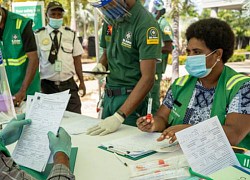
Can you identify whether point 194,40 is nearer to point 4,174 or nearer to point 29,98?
point 29,98

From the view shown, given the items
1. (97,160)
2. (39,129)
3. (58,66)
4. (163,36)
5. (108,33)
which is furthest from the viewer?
(163,36)

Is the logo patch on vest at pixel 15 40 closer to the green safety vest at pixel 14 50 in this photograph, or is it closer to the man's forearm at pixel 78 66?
the green safety vest at pixel 14 50

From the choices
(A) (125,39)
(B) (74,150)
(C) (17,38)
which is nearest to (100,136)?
(B) (74,150)

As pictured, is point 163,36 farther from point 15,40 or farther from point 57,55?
point 15,40

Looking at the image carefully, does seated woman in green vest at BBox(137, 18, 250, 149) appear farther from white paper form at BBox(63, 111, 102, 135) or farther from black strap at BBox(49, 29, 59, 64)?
black strap at BBox(49, 29, 59, 64)

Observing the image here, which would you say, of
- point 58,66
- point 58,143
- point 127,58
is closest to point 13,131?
point 58,143

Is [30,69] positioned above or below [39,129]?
above

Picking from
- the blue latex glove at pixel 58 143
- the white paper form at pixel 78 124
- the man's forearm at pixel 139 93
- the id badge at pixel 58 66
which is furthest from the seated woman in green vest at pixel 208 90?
the id badge at pixel 58 66

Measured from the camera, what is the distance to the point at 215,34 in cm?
164

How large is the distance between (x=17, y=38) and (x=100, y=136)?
1.17m

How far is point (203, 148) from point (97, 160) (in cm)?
47

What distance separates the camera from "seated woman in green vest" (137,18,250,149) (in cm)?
149

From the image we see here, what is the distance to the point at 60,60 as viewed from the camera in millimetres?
3123

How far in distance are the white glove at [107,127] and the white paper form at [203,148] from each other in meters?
0.68
